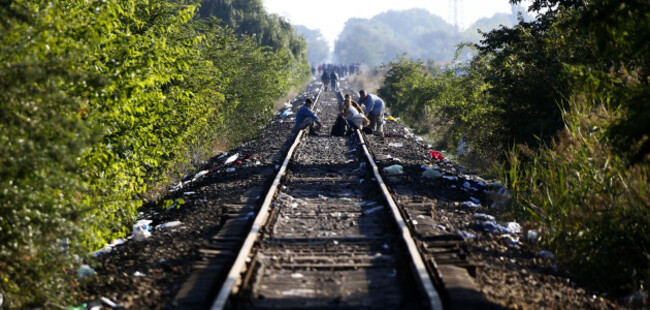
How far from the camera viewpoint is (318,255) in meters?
6.16

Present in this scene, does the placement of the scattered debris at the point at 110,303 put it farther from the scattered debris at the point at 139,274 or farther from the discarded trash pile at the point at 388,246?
the scattered debris at the point at 139,274

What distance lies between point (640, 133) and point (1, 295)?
5740 millimetres

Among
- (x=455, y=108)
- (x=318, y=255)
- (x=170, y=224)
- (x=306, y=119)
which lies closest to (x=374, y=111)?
(x=306, y=119)

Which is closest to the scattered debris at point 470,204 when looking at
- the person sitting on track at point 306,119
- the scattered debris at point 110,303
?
the scattered debris at point 110,303

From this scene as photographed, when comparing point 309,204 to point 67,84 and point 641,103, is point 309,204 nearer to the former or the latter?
point 67,84

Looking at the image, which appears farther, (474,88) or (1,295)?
(474,88)

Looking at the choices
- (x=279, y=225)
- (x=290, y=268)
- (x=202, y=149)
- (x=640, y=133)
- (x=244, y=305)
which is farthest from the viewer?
(x=202, y=149)

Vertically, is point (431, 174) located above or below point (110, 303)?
below

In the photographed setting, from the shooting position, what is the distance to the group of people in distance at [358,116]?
1820 cm

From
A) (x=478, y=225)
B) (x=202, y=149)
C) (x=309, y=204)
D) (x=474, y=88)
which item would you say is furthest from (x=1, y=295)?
(x=474, y=88)

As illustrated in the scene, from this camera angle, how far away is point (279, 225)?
24.1 ft

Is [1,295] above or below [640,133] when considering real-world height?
below

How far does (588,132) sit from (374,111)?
1174 centimetres

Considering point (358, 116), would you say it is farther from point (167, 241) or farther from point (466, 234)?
point (167, 241)
